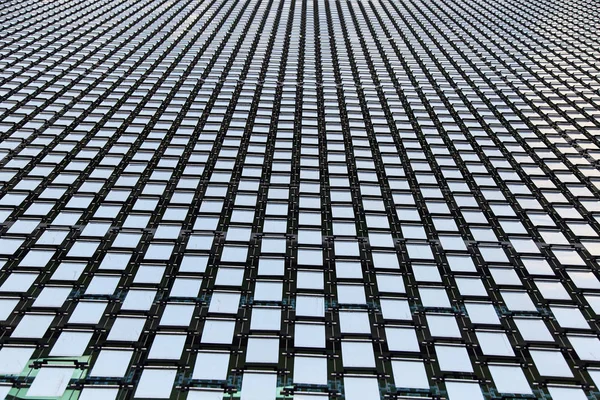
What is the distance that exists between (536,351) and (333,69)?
36.7 metres

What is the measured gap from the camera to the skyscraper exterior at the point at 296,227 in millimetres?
15891

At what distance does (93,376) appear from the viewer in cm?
1507

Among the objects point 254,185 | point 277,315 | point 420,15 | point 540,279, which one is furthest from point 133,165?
point 420,15

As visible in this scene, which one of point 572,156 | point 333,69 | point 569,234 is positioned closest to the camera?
point 569,234

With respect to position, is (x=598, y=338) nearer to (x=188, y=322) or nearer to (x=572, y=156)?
(x=188, y=322)

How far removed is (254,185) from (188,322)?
10968 millimetres

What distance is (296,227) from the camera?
23.3 metres

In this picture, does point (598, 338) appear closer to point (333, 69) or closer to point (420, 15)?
point (333, 69)

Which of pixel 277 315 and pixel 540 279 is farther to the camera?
pixel 540 279

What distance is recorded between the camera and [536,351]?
16.6 meters

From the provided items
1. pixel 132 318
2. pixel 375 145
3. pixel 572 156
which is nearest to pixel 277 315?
pixel 132 318

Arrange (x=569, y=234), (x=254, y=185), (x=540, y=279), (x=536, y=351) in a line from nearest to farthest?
(x=536, y=351) < (x=540, y=279) < (x=569, y=234) < (x=254, y=185)

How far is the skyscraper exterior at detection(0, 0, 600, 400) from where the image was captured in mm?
15891

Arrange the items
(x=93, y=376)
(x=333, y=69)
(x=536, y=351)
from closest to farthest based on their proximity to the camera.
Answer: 1. (x=93, y=376)
2. (x=536, y=351)
3. (x=333, y=69)
